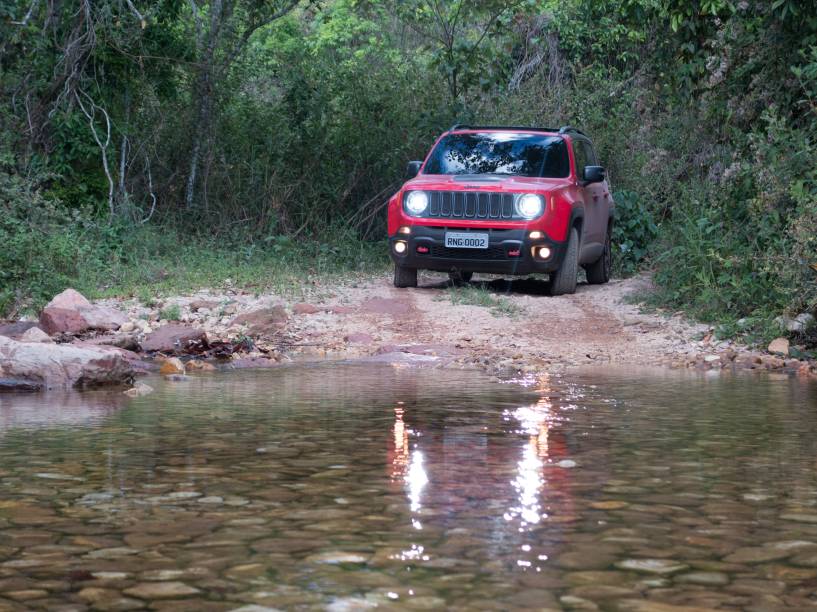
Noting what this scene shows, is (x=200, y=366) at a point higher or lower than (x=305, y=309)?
lower

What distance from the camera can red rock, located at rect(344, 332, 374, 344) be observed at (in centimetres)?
1224

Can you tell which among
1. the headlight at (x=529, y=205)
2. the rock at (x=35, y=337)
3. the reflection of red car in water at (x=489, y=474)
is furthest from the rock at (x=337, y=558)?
the headlight at (x=529, y=205)

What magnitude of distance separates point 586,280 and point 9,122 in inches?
332

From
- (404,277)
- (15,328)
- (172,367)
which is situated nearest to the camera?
(172,367)

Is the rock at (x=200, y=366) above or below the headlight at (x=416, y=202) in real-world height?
below

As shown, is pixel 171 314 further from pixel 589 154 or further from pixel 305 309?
pixel 589 154

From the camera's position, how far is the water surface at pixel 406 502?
381 cm

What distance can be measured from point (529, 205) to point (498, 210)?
0.37 m

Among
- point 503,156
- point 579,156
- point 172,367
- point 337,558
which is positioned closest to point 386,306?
point 503,156

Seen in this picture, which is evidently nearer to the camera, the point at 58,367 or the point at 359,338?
the point at 58,367

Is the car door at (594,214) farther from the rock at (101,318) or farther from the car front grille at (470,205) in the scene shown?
the rock at (101,318)

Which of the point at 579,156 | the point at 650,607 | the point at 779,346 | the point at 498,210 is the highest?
the point at 579,156

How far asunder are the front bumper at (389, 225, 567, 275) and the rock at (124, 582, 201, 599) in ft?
38.1

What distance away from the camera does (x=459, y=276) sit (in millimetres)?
17000
